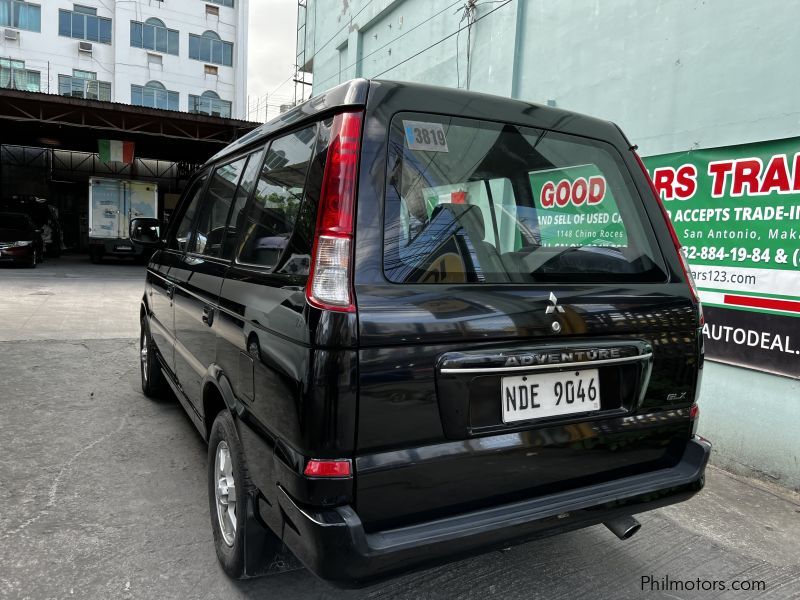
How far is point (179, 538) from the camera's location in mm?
2697

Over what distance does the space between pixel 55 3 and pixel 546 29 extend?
1325 inches

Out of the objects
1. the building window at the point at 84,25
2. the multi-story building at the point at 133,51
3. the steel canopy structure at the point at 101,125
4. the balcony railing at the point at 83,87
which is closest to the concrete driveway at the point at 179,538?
the steel canopy structure at the point at 101,125

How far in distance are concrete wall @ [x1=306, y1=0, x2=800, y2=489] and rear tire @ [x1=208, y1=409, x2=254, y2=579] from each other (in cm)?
330

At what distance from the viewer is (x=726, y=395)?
393 centimetres

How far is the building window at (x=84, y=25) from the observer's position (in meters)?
30.3

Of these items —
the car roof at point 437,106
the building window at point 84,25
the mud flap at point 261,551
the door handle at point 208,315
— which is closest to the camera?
the car roof at point 437,106

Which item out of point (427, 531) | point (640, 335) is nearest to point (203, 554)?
point (427, 531)

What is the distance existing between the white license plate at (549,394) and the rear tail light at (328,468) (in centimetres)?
54

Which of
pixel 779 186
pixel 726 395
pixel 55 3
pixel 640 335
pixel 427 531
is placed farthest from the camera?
pixel 55 3

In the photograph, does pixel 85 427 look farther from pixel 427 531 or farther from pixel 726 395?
pixel 726 395

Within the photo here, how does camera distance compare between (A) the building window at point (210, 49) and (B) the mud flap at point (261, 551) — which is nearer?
(B) the mud flap at point (261, 551)

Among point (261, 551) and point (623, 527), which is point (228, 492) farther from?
point (623, 527)

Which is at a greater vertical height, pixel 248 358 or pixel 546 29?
pixel 546 29

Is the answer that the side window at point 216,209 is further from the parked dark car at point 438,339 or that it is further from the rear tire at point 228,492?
the rear tire at point 228,492
